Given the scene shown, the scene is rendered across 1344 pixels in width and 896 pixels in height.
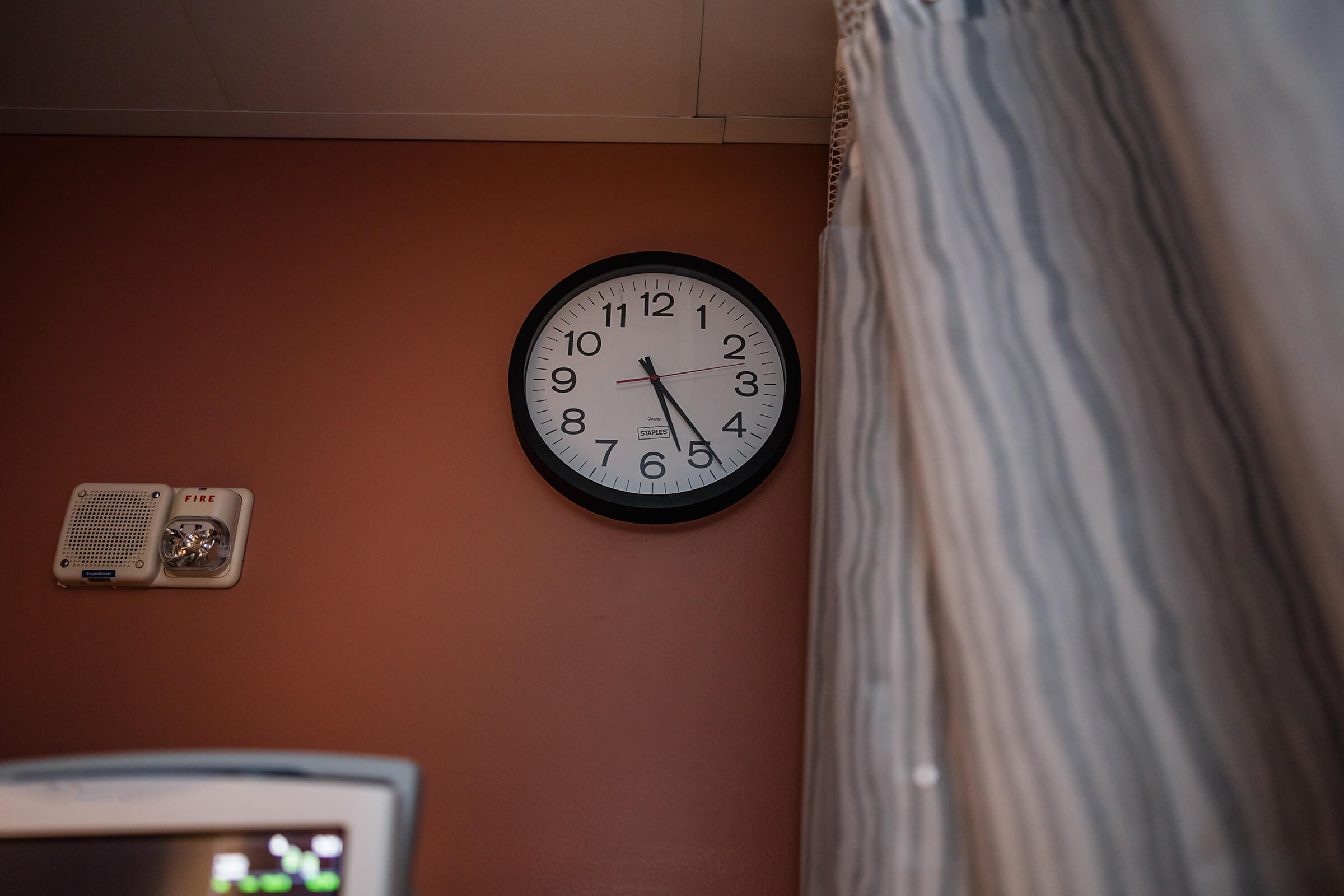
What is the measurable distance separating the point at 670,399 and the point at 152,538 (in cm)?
87

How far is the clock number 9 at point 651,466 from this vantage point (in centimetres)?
132

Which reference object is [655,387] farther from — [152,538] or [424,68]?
[152,538]

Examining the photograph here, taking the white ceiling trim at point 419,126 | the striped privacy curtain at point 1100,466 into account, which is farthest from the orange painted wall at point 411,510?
Answer: the striped privacy curtain at point 1100,466

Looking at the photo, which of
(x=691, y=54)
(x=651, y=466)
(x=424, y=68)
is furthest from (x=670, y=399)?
(x=424, y=68)

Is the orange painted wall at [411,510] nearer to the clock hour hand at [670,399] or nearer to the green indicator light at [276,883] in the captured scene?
the clock hour hand at [670,399]

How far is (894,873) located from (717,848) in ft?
1.85

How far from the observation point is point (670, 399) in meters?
1.37

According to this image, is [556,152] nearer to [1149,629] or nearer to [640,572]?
[640,572]

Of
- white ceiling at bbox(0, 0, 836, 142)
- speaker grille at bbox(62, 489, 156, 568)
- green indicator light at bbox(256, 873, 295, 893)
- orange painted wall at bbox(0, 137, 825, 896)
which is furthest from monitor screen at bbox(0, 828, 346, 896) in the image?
white ceiling at bbox(0, 0, 836, 142)

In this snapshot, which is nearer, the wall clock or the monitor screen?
the monitor screen

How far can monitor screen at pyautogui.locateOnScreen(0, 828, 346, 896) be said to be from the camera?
18.6 inches

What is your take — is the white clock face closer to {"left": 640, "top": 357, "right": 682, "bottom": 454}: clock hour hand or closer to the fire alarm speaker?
{"left": 640, "top": 357, "right": 682, "bottom": 454}: clock hour hand

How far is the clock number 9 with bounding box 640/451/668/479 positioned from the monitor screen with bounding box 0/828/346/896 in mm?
885

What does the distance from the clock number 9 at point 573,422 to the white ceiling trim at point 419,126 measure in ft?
1.97
